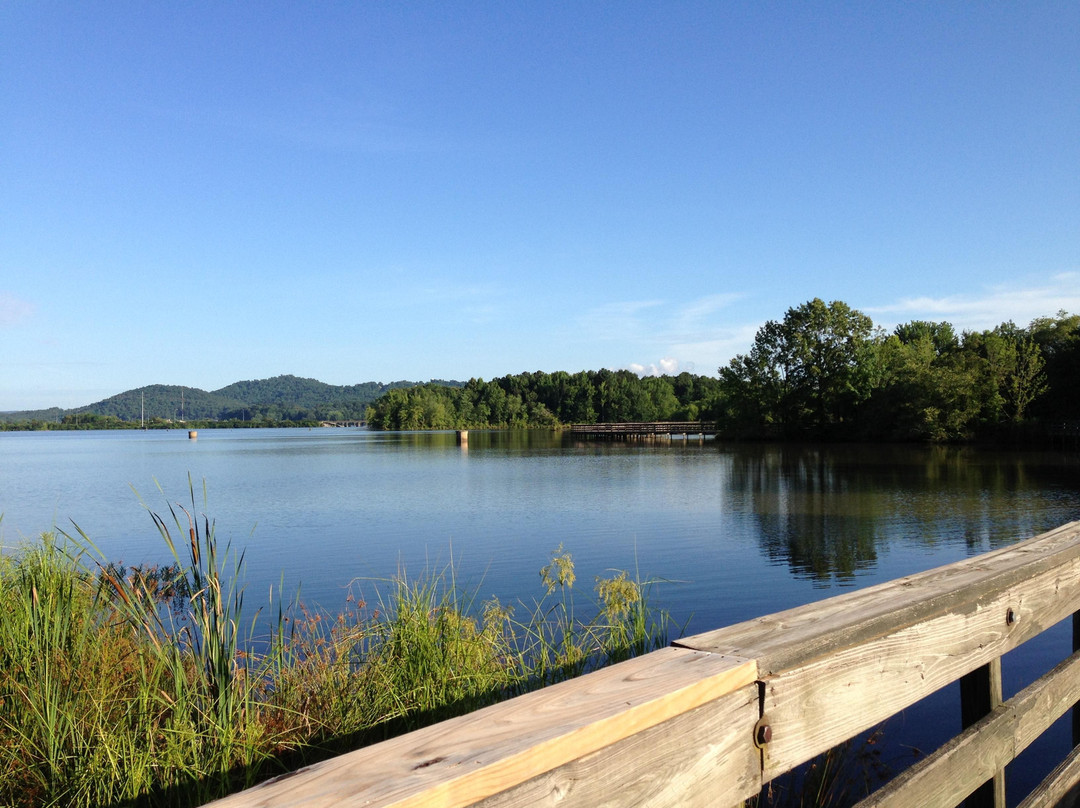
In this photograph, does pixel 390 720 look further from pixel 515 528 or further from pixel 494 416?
pixel 494 416

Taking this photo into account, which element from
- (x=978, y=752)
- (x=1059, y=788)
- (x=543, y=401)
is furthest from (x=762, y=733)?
(x=543, y=401)

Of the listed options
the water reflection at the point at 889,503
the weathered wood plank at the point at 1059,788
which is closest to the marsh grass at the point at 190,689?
the weathered wood plank at the point at 1059,788

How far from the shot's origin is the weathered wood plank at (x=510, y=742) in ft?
3.10

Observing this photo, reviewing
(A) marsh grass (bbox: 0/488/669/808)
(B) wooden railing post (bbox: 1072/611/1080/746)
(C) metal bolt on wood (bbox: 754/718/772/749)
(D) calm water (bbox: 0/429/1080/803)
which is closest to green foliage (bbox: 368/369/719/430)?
(D) calm water (bbox: 0/429/1080/803)

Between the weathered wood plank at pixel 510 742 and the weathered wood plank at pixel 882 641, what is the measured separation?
0.37ft

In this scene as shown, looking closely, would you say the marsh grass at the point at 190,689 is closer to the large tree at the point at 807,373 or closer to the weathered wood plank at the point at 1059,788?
the weathered wood plank at the point at 1059,788

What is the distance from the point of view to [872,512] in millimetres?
20500

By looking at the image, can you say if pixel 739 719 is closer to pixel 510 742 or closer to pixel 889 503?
pixel 510 742

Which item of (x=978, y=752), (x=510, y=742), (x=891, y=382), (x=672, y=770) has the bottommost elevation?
(x=978, y=752)

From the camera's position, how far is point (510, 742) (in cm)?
104

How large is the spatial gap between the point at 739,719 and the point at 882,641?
1.63ft

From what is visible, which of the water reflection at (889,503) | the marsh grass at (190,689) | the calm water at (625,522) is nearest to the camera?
the marsh grass at (190,689)

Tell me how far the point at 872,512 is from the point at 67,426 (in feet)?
705

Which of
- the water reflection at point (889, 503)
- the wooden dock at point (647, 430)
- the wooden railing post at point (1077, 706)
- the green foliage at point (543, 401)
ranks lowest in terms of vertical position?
the water reflection at point (889, 503)
